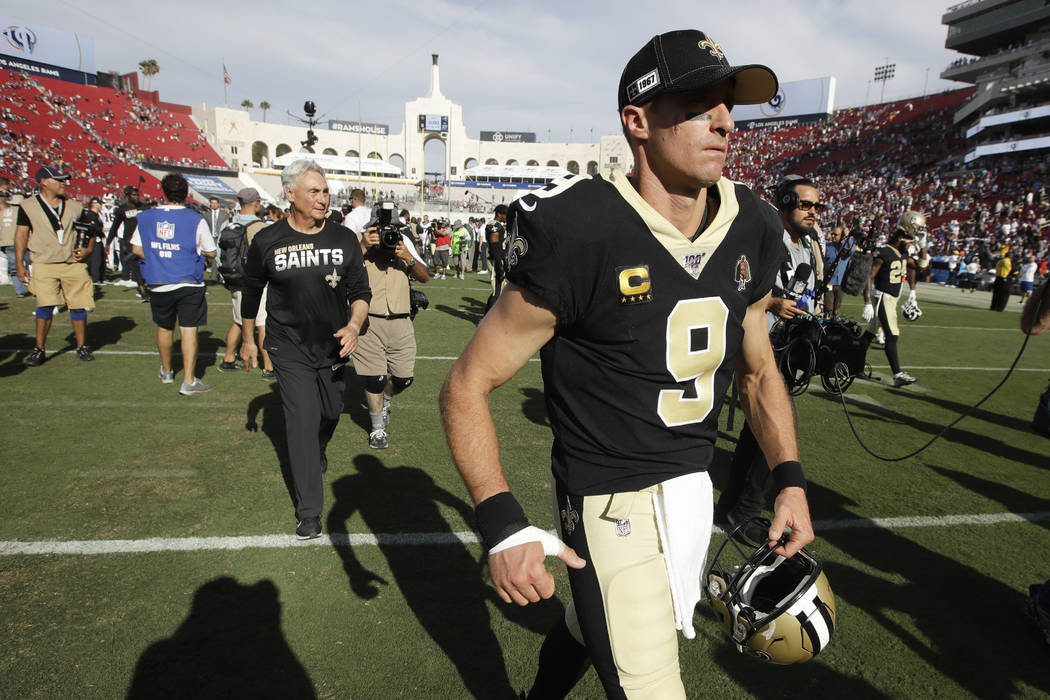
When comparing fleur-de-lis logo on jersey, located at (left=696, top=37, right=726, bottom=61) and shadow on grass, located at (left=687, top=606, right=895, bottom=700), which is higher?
→ fleur-de-lis logo on jersey, located at (left=696, top=37, right=726, bottom=61)

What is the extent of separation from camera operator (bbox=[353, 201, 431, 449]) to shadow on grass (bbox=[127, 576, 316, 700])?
232 centimetres

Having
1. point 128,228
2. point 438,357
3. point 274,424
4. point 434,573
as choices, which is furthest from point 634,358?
point 128,228

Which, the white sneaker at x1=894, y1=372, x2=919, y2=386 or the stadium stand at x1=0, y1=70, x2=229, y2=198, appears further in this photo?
the stadium stand at x1=0, y1=70, x2=229, y2=198

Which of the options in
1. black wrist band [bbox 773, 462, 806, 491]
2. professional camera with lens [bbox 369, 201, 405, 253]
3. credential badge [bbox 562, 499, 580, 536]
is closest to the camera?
credential badge [bbox 562, 499, 580, 536]

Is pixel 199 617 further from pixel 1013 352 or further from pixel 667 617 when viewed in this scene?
pixel 1013 352

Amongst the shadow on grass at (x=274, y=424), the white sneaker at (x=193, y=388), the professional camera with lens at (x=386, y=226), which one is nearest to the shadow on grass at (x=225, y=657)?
the shadow on grass at (x=274, y=424)

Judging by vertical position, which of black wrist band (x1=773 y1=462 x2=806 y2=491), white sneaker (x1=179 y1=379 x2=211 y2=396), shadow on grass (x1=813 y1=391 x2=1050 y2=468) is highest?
black wrist band (x1=773 y1=462 x2=806 y2=491)

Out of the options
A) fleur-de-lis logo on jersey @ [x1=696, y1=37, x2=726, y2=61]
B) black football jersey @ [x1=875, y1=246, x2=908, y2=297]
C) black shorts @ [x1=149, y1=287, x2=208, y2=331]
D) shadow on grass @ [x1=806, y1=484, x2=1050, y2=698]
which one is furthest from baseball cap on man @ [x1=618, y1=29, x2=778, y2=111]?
black football jersey @ [x1=875, y1=246, x2=908, y2=297]

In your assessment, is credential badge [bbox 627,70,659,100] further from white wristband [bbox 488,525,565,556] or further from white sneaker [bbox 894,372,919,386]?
white sneaker [bbox 894,372,919,386]

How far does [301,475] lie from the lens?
12.1ft

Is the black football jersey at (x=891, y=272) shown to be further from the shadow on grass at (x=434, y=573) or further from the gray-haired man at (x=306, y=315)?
the gray-haired man at (x=306, y=315)

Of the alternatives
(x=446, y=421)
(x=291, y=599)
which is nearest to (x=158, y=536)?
(x=291, y=599)

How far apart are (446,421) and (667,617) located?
0.82 meters

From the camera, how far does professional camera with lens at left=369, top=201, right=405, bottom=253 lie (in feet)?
16.6
